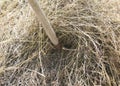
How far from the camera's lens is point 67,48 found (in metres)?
1.16

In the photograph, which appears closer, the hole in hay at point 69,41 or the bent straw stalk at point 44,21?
the bent straw stalk at point 44,21

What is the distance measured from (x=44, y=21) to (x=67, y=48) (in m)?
0.19

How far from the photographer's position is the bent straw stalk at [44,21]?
978 millimetres

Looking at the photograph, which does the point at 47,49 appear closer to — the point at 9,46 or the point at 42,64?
the point at 42,64

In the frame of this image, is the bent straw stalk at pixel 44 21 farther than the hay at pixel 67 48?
No

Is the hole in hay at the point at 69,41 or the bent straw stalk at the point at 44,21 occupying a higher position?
the bent straw stalk at the point at 44,21

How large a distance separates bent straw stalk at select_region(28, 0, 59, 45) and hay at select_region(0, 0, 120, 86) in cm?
6

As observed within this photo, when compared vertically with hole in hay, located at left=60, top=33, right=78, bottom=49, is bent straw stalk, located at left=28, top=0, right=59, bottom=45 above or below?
above

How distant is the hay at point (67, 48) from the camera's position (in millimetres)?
1100

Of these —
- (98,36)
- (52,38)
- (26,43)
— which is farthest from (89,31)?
(26,43)

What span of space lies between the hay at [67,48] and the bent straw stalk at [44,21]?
62 mm

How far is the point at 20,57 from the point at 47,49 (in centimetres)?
13

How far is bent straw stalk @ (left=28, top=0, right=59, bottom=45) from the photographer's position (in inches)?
38.5

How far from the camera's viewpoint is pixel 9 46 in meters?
1.23
